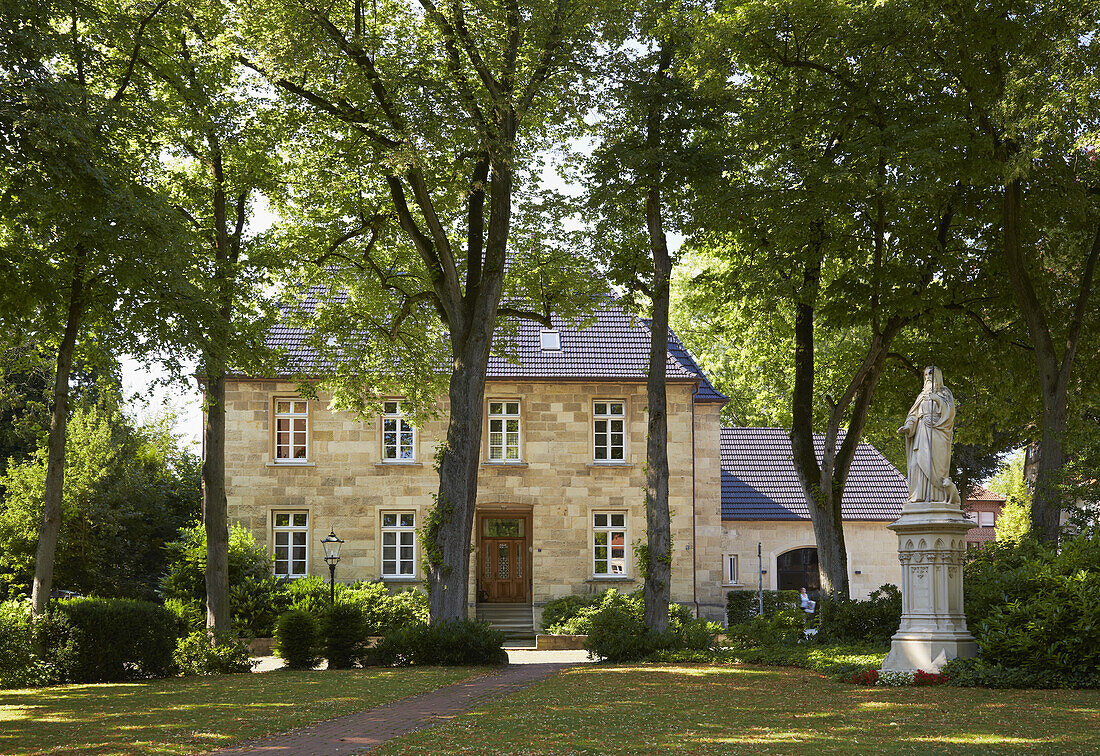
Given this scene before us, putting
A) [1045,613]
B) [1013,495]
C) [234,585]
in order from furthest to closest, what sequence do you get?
[1013,495] → [234,585] → [1045,613]

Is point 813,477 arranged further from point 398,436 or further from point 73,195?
point 73,195

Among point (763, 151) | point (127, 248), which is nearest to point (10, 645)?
point (127, 248)

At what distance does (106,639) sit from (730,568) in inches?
826

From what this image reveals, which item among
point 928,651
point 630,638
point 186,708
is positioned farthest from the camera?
point 630,638

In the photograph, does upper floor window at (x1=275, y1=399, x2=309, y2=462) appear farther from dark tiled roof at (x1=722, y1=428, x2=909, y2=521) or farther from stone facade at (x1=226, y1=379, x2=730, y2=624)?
dark tiled roof at (x1=722, y1=428, x2=909, y2=521)

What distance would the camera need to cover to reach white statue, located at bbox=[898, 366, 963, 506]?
45.0ft

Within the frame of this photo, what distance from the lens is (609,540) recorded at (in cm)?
2788

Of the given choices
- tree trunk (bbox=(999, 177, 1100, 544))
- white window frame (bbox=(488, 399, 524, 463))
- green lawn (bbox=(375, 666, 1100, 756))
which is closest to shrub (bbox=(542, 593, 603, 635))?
white window frame (bbox=(488, 399, 524, 463))

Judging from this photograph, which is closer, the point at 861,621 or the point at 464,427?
the point at 861,621

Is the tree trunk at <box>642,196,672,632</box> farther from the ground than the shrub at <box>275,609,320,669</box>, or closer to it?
farther from the ground

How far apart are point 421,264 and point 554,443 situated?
29.7 feet

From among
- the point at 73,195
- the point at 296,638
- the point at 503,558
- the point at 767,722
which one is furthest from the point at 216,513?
the point at 503,558

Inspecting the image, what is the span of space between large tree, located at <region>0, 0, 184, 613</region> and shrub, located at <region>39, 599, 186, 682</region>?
1.62ft

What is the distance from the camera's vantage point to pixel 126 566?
26.5 meters
